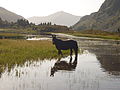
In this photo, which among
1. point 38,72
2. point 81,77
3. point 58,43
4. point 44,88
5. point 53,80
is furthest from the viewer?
point 58,43

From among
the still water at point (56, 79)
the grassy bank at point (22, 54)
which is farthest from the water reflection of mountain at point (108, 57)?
the grassy bank at point (22, 54)

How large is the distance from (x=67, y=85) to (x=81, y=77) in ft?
9.56

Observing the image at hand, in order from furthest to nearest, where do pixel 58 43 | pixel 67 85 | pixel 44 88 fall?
pixel 58 43 → pixel 67 85 → pixel 44 88

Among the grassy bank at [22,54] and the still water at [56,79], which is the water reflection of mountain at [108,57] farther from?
the grassy bank at [22,54]

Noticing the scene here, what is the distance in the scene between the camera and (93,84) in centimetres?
1664

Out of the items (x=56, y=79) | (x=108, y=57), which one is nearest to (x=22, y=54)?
(x=108, y=57)

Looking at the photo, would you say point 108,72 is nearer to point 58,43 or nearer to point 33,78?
point 33,78

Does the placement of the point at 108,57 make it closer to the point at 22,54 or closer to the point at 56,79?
the point at 22,54

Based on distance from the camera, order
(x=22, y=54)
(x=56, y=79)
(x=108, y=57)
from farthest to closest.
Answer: (x=108, y=57)
(x=22, y=54)
(x=56, y=79)

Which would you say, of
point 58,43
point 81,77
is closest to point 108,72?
point 81,77

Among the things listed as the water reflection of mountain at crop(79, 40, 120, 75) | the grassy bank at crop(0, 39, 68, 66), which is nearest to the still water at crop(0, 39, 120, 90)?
the water reflection of mountain at crop(79, 40, 120, 75)

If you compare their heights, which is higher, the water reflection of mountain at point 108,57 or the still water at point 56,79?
the still water at point 56,79

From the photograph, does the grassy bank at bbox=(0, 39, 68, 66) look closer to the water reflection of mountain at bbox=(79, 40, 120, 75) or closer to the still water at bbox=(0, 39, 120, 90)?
the still water at bbox=(0, 39, 120, 90)

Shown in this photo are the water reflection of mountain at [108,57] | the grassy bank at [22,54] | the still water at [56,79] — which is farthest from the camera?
the grassy bank at [22,54]
